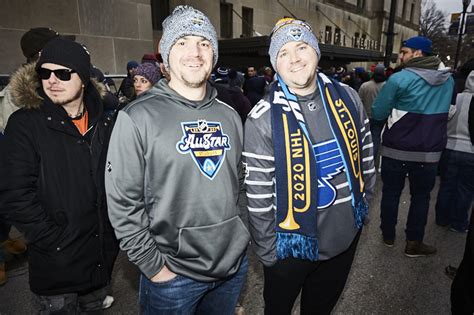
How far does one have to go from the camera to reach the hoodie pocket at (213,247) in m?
1.57

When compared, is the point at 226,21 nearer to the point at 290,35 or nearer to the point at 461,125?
the point at 461,125

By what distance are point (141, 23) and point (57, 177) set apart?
25.4 ft

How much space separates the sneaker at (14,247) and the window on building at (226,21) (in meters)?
11.4

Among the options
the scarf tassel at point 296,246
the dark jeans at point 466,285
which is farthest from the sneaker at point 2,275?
the dark jeans at point 466,285

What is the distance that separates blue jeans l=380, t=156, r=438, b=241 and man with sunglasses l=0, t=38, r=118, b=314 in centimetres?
308

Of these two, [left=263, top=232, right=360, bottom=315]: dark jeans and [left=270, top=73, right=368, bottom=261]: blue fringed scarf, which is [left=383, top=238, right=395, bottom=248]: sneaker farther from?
[left=270, top=73, right=368, bottom=261]: blue fringed scarf

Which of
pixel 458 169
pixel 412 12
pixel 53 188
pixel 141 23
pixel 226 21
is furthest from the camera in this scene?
pixel 412 12

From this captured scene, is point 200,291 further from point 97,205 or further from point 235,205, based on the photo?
point 97,205

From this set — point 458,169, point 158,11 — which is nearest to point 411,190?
point 458,169

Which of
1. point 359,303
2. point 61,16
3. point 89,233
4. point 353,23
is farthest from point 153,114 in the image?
point 353,23

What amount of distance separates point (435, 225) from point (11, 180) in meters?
5.02

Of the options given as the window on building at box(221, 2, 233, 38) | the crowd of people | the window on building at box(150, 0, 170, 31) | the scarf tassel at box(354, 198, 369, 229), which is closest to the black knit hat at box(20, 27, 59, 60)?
the crowd of people

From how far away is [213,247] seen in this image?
5.32 feet

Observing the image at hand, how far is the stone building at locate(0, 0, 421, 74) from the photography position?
639 cm
